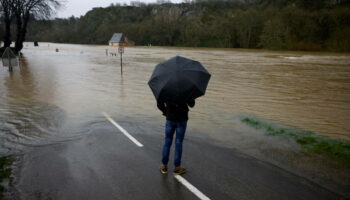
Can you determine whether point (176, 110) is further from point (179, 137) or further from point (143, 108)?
point (143, 108)

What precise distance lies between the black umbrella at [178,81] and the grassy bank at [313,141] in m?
3.43

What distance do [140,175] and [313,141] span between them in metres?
4.39

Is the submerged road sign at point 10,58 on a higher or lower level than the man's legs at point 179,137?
higher

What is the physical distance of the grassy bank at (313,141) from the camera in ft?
20.8

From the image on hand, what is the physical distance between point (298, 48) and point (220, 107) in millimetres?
70642

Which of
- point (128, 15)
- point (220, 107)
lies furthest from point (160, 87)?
point (128, 15)

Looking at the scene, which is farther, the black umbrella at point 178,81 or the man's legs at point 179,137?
the man's legs at point 179,137

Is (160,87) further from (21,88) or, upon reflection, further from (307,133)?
(21,88)

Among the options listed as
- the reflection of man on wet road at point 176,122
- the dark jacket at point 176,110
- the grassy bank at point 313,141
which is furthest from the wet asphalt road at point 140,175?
the grassy bank at point 313,141

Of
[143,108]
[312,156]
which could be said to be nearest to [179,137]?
[312,156]

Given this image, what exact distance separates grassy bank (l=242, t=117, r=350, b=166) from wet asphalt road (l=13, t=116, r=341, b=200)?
1.66 m

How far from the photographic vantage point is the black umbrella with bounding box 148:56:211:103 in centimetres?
457

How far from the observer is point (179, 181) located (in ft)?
16.1

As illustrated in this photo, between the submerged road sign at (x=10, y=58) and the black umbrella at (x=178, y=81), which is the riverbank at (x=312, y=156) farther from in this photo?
the submerged road sign at (x=10, y=58)
